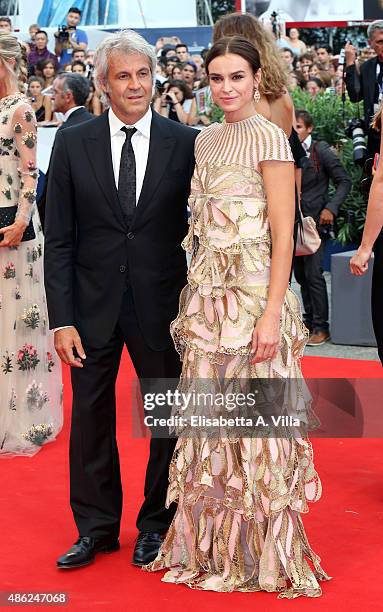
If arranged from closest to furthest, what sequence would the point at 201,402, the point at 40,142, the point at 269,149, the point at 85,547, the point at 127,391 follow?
1. the point at 269,149
2. the point at 201,402
3. the point at 85,547
4. the point at 127,391
5. the point at 40,142

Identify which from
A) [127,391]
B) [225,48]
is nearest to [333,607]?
[225,48]

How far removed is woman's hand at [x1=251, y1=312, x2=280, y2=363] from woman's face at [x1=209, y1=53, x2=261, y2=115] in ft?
2.24

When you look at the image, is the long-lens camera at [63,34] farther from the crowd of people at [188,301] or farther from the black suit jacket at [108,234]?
the black suit jacket at [108,234]

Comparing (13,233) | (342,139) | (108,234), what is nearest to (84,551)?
(108,234)

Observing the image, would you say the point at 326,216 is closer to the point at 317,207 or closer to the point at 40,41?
the point at 317,207

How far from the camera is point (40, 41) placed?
13.7 meters

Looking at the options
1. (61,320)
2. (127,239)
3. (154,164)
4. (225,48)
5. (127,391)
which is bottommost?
(127,391)

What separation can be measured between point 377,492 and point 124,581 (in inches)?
56.6

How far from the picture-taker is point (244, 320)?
12.1ft

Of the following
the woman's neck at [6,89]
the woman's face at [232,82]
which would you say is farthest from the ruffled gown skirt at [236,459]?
the woman's neck at [6,89]

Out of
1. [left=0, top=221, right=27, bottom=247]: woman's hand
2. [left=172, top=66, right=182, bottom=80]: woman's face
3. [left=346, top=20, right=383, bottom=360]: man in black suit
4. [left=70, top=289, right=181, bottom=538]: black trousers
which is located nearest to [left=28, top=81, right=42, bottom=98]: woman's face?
[left=172, top=66, right=182, bottom=80]: woman's face

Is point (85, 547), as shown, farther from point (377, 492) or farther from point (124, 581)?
point (377, 492)

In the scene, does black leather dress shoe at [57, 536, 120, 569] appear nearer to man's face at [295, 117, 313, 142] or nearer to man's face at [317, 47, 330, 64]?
man's face at [295, 117, 313, 142]

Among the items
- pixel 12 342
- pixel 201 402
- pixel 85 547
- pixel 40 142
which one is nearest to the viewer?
pixel 201 402
